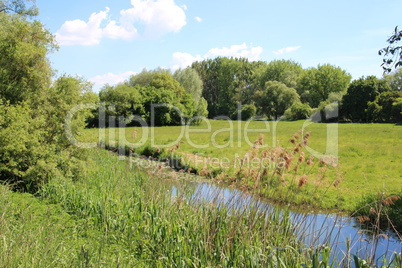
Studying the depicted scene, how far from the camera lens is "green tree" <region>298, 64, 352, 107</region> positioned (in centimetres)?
6309

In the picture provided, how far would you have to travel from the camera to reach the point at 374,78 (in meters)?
43.8

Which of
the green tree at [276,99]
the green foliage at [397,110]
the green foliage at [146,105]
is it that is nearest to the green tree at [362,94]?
the green foliage at [397,110]

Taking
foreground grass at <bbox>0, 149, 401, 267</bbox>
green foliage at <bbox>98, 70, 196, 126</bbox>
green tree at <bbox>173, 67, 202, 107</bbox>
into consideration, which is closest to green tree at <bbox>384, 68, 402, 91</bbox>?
green foliage at <bbox>98, 70, 196, 126</bbox>

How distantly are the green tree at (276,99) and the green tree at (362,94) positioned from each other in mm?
15763

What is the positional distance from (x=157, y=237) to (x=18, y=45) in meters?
8.13

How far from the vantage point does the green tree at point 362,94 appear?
41906 mm

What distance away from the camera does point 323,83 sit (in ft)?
211

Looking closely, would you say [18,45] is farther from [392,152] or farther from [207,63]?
[207,63]

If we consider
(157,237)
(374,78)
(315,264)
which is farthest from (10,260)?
(374,78)

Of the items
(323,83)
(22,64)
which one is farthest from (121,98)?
(323,83)

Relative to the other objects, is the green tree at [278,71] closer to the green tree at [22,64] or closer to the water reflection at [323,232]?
the green tree at [22,64]

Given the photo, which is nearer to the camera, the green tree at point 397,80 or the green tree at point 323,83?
the green tree at point 397,80

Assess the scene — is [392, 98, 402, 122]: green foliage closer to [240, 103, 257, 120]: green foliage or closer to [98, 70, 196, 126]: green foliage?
[98, 70, 196, 126]: green foliage

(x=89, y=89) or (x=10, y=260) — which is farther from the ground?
(x=89, y=89)
